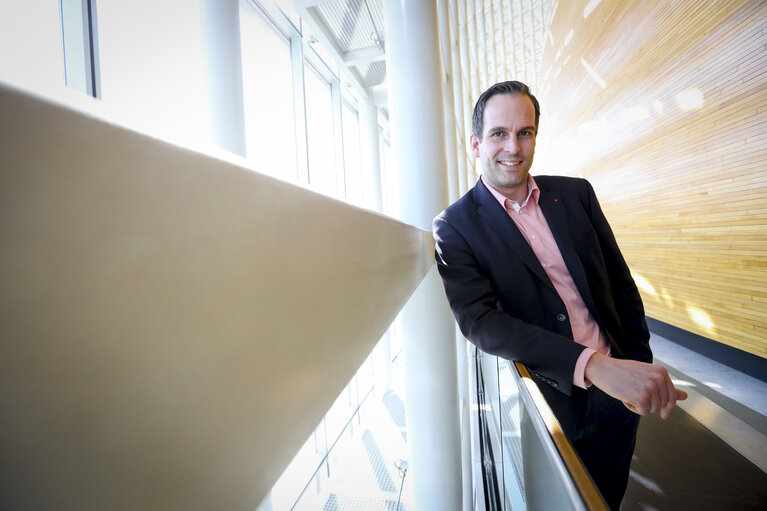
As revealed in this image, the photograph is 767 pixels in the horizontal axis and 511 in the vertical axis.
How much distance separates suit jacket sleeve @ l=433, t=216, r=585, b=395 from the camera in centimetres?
127

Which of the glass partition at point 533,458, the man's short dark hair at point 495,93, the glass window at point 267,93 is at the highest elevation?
the glass window at point 267,93

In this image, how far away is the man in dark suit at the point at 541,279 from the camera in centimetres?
148

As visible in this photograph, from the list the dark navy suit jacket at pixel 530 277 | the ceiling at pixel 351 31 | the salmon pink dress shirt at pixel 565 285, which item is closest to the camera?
the dark navy suit jacket at pixel 530 277

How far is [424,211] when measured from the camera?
266 centimetres

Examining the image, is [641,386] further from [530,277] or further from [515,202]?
[515,202]

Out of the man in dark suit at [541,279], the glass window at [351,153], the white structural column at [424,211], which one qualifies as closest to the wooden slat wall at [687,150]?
the man in dark suit at [541,279]

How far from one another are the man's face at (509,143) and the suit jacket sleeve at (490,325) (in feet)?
1.14

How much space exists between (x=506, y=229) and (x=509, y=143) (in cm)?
45

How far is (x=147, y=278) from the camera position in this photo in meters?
0.23

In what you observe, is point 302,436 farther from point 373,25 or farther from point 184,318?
point 373,25

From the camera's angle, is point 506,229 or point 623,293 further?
point 623,293

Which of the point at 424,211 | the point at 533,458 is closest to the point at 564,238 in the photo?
the point at 533,458

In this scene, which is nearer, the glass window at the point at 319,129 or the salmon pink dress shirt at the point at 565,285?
the salmon pink dress shirt at the point at 565,285

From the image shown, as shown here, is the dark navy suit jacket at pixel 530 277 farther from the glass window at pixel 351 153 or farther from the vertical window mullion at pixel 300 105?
the glass window at pixel 351 153
